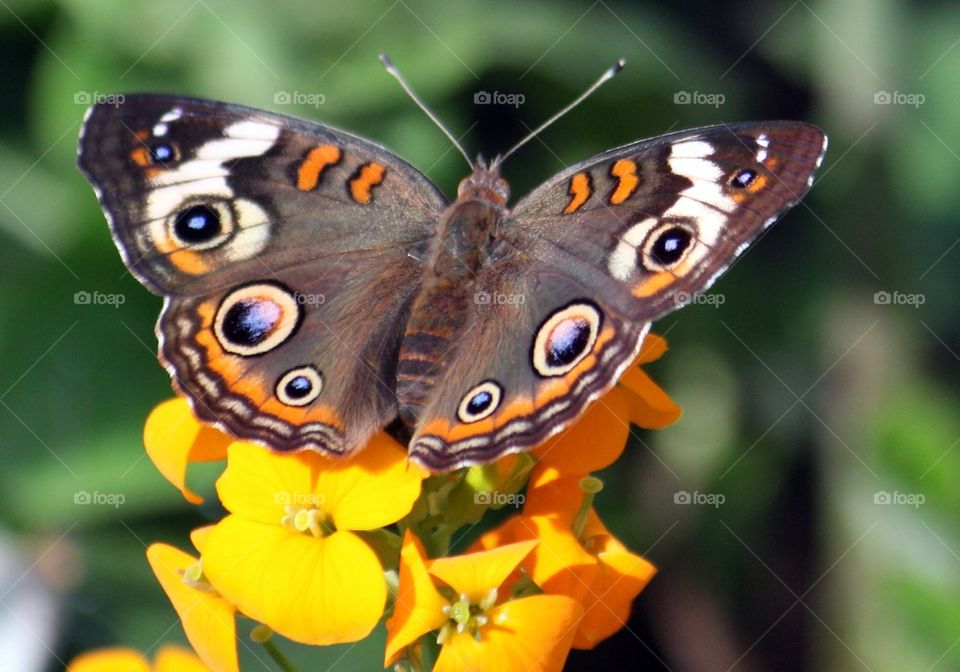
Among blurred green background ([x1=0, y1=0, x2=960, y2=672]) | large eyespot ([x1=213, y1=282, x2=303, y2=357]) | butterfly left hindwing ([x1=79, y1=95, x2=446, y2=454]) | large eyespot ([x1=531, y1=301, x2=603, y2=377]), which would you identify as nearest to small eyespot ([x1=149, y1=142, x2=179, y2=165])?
butterfly left hindwing ([x1=79, y1=95, x2=446, y2=454])

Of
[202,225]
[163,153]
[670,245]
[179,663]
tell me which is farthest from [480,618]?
[163,153]

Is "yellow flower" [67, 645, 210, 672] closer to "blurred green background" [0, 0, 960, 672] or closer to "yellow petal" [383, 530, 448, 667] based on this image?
"yellow petal" [383, 530, 448, 667]

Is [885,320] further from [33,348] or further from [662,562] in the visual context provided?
[33,348]

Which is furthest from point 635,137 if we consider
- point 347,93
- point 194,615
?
point 194,615

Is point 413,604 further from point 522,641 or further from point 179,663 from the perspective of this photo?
point 179,663

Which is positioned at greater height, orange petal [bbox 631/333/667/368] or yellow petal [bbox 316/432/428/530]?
orange petal [bbox 631/333/667/368]

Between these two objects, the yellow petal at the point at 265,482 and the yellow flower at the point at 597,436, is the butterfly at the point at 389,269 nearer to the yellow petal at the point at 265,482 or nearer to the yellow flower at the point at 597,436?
the yellow petal at the point at 265,482
